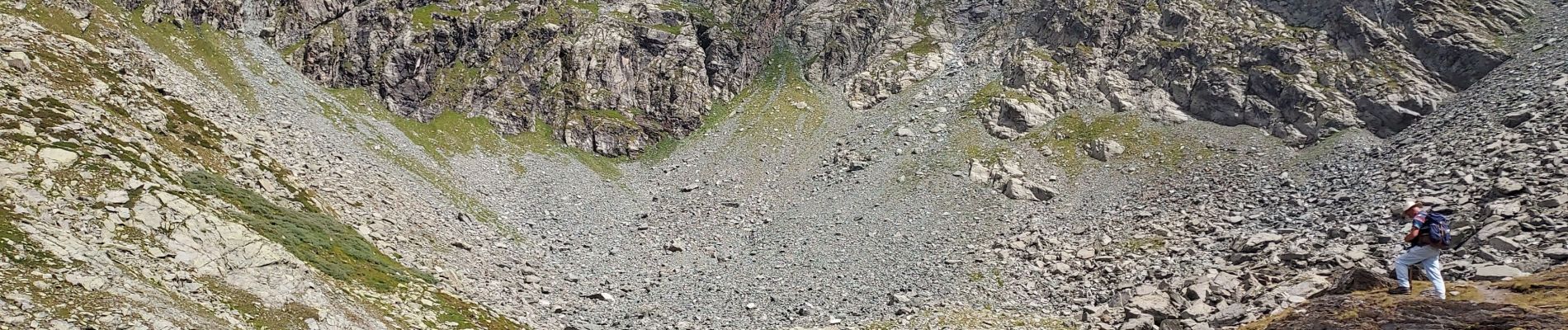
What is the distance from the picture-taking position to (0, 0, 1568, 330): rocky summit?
22844 millimetres

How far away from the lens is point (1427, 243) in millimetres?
16625

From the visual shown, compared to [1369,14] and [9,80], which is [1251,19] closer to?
[1369,14]

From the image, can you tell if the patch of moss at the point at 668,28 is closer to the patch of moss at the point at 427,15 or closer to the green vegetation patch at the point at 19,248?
the patch of moss at the point at 427,15

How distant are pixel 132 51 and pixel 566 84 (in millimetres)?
31842

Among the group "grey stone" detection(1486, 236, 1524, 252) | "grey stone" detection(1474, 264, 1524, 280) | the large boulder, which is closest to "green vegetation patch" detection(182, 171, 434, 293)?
"grey stone" detection(1474, 264, 1524, 280)

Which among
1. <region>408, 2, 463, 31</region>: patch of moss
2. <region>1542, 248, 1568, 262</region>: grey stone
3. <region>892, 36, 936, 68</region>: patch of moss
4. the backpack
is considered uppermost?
the backpack

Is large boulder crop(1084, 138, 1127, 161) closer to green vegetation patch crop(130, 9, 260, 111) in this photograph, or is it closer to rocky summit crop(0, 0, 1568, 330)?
rocky summit crop(0, 0, 1568, 330)

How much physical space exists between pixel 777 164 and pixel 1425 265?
44.1 metres

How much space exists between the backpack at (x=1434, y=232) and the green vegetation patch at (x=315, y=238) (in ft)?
101

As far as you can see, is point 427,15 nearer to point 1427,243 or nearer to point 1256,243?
point 1256,243

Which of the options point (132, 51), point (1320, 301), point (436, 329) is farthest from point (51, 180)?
point (1320, 301)

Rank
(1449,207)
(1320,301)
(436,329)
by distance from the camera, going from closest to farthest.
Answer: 1. (1320,301)
2. (436,329)
3. (1449,207)

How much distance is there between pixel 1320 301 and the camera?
18.3 metres

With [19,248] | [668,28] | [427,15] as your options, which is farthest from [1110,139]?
[427,15]
